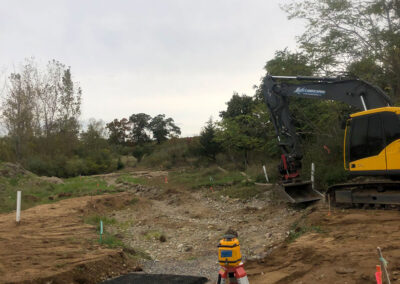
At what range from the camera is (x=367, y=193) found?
8.90m

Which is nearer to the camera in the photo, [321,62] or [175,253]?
[175,253]

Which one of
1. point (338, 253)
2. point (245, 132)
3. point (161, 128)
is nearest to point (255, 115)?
point (245, 132)

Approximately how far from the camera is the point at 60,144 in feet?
123

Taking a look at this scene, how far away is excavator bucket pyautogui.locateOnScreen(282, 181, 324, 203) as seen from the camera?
1069cm

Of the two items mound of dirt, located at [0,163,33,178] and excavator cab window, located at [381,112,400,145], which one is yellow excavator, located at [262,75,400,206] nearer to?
excavator cab window, located at [381,112,400,145]

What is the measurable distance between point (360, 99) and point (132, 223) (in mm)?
8108

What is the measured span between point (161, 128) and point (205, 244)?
5373 cm

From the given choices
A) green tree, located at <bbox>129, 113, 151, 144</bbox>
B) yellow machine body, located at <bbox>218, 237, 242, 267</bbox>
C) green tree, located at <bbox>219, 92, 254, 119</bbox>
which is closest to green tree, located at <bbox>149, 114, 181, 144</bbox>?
green tree, located at <bbox>129, 113, 151, 144</bbox>

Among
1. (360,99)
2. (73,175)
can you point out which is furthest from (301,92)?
(73,175)

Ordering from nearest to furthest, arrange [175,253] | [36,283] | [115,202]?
[36,283] → [175,253] → [115,202]

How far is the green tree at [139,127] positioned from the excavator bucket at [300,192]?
52.4 meters

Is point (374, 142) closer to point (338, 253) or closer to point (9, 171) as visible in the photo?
point (338, 253)

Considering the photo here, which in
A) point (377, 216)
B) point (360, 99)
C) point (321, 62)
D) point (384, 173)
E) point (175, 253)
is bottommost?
point (175, 253)

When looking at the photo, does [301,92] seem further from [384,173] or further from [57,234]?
[57,234]
